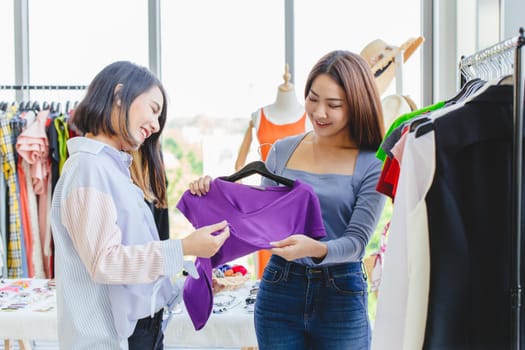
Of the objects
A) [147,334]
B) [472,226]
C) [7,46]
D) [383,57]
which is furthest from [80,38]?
[472,226]

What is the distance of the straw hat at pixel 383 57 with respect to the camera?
305cm

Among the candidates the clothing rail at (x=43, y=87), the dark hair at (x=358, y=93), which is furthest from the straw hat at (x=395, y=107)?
the clothing rail at (x=43, y=87)

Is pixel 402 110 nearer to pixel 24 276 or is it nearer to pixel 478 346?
pixel 478 346

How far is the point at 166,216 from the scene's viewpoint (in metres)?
3.41

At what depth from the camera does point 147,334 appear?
1.57 meters

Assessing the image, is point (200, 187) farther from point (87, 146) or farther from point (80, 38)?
point (80, 38)

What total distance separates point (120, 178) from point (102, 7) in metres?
2.87

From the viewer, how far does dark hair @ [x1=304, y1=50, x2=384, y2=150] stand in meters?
1.67

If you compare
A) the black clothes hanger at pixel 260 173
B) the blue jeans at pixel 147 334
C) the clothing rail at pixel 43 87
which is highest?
the clothing rail at pixel 43 87

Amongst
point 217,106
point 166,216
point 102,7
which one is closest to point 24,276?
point 166,216

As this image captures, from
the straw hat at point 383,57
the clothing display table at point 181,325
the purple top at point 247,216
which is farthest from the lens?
the straw hat at point 383,57

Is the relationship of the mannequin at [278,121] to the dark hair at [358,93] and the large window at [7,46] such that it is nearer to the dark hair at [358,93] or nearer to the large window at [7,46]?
the dark hair at [358,93]

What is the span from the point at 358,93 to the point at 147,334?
38.2 inches

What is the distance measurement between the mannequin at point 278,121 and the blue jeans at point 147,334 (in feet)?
5.92
